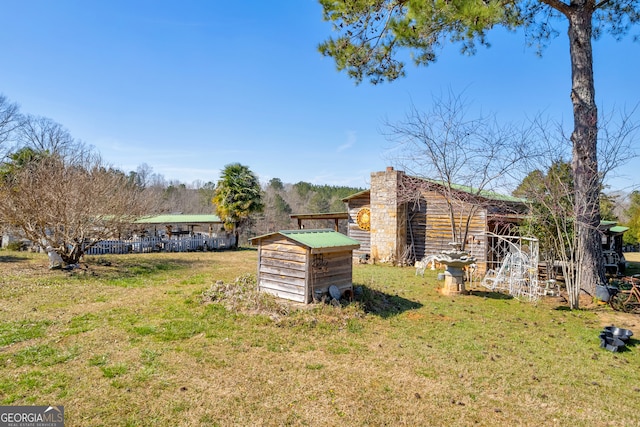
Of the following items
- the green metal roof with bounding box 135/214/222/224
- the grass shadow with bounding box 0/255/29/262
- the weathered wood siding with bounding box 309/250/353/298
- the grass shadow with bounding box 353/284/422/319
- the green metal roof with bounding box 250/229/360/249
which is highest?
the green metal roof with bounding box 135/214/222/224

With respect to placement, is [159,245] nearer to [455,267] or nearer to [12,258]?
[12,258]

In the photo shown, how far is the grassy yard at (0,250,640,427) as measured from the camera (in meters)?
4.29

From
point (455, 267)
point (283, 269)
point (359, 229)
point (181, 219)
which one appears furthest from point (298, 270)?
point (181, 219)

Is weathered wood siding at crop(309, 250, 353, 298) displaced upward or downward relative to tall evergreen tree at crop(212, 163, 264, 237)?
downward

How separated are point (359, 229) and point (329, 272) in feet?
37.4

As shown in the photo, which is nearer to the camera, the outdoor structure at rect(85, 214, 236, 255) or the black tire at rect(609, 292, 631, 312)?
the black tire at rect(609, 292, 631, 312)

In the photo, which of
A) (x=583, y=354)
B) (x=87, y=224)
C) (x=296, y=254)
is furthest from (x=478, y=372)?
(x=87, y=224)

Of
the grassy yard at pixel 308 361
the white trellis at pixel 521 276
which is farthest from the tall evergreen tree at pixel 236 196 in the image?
the white trellis at pixel 521 276

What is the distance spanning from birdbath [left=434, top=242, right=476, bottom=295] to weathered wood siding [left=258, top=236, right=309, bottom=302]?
5.19 meters

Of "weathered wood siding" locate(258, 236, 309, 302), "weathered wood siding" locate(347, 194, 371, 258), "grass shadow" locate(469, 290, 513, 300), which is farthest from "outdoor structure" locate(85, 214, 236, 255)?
"grass shadow" locate(469, 290, 513, 300)

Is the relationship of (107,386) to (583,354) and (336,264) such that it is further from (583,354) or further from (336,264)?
(583,354)

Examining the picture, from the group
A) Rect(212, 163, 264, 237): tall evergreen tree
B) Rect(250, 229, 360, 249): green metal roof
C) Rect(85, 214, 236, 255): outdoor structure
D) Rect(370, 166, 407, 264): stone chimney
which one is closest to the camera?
Rect(250, 229, 360, 249): green metal roof

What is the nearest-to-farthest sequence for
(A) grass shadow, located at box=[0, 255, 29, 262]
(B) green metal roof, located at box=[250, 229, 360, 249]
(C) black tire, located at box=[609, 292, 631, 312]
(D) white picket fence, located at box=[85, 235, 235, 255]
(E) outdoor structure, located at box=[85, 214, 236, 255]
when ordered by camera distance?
1. (B) green metal roof, located at box=[250, 229, 360, 249]
2. (C) black tire, located at box=[609, 292, 631, 312]
3. (A) grass shadow, located at box=[0, 255, 29, 262]
4. (D) white picket fence, located at box=[85, 235, 235, 255]
5. (E) outdoor structure, located at box=[85, 214, 236, 255]

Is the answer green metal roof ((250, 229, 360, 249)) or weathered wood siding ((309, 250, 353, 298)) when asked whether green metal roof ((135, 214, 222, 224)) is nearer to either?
green metal roof ((250, 229, 360, 249))
